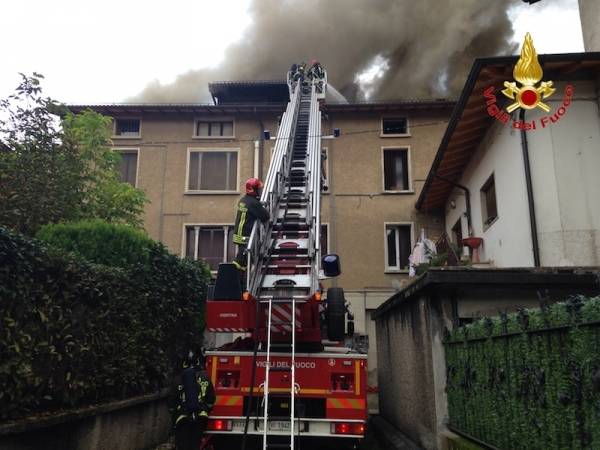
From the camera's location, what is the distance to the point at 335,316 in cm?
702

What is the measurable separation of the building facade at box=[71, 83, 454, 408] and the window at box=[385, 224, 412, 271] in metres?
0.04

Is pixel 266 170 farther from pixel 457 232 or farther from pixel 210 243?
pixel 457 232

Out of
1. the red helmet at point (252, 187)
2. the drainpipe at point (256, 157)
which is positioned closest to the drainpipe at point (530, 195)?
the red helmet at point (252, 187)

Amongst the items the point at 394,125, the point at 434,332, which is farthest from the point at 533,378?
the point at 394,125

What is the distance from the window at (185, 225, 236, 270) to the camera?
63.0 ft

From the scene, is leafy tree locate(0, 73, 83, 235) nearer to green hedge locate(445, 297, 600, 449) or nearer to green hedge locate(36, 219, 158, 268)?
green hedge locate(36, 219, 158, 268)

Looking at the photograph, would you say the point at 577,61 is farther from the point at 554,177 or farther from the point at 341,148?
the point at 341,148

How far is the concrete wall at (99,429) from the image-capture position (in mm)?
5674

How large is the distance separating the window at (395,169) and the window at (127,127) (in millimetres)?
9207

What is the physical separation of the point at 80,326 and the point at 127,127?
1465 cm

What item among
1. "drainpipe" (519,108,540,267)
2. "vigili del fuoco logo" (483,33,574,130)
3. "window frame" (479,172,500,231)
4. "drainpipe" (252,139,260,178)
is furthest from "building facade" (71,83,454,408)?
"vigili del fuoco logo" (483,33,574,130)

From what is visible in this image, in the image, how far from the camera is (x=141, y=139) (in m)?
19.8

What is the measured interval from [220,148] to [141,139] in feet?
9.50

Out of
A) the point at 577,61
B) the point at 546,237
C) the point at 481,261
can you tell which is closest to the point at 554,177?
the point at 546,237
